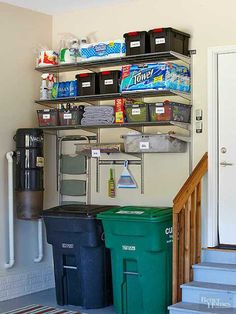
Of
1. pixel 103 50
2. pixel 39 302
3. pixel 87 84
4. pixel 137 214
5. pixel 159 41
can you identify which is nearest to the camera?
pixel 137 214

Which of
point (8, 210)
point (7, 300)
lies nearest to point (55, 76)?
point (8, 210)

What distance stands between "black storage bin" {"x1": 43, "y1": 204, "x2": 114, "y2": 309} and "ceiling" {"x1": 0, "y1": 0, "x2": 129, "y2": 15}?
2.18 metres

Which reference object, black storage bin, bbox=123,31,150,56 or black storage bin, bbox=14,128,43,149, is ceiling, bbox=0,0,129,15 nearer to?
black storage bin, bbox=123,31,150,56

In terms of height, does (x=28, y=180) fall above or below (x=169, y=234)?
above

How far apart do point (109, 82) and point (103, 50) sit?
34cm

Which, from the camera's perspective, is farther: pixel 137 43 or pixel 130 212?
pixel 137 43

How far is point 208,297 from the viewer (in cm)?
529

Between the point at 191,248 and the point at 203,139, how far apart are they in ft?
3.54

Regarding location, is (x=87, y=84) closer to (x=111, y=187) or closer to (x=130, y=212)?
(x=111, y=187)

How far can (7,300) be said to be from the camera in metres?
6.31

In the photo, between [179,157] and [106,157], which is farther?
[106,157]

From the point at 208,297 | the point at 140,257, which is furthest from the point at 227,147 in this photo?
the point at 208,297

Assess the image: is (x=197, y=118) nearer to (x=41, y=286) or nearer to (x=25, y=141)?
(x=25, y=141)

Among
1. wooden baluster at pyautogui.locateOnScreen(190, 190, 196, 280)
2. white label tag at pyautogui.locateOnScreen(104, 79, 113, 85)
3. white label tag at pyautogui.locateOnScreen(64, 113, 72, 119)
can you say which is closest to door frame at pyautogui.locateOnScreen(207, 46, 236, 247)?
wooden baluster at pyautogui.locateOnScreen(190, 190, 196, 280)
